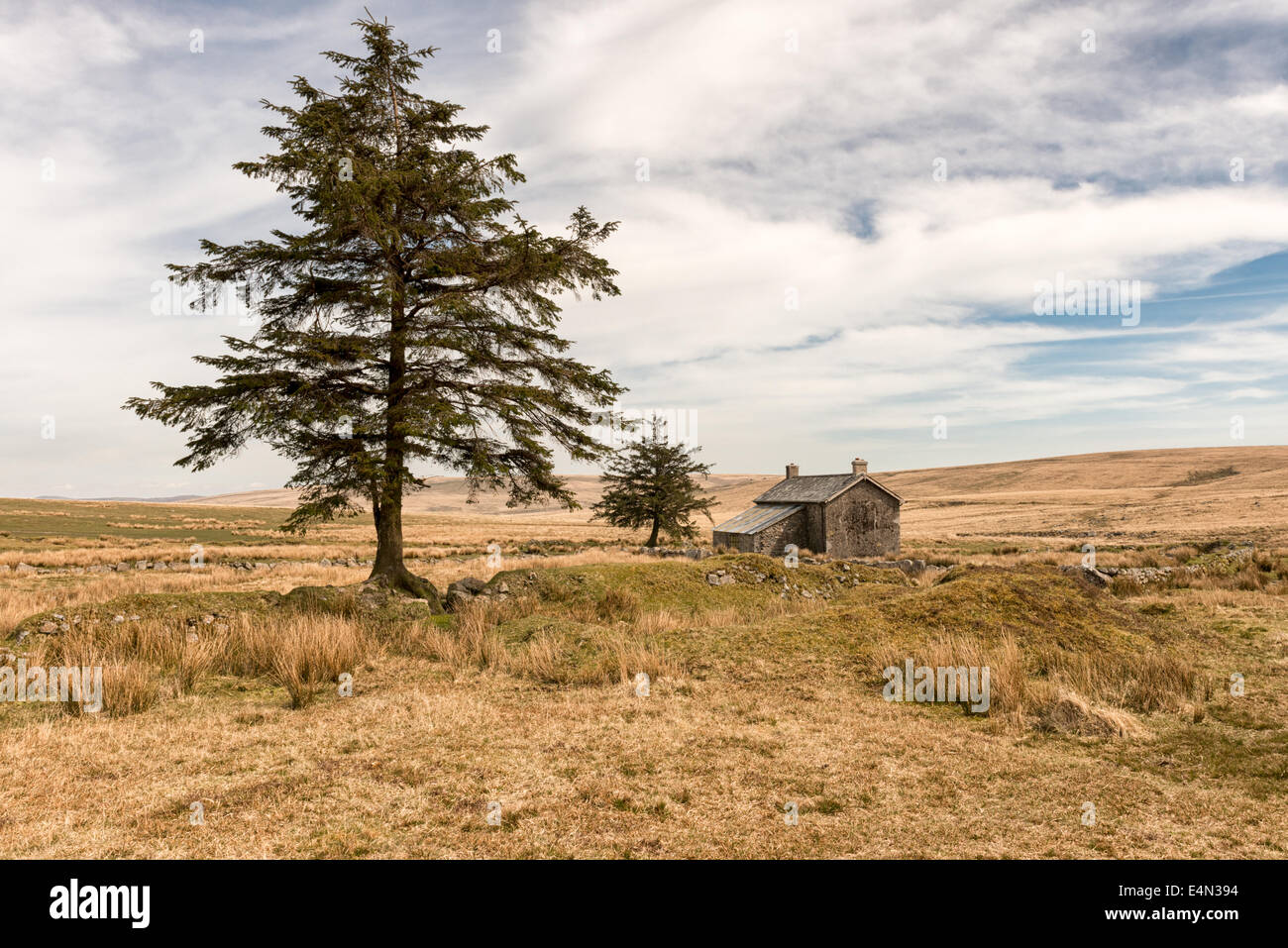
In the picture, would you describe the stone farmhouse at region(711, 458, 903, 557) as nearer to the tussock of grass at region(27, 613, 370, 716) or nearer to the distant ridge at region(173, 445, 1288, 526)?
the tussock of grass at region(27, 613, 370, 716)

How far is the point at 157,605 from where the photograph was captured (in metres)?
12.5

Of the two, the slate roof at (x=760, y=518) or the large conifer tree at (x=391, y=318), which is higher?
the large conifer tree at (x=391, y=318)

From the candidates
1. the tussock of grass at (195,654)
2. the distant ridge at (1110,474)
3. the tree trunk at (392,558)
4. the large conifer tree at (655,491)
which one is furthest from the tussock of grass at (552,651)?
the distant ridge at (1110,474)

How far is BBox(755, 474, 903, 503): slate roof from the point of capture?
40.2 metres

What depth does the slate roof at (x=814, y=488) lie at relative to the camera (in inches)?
1581

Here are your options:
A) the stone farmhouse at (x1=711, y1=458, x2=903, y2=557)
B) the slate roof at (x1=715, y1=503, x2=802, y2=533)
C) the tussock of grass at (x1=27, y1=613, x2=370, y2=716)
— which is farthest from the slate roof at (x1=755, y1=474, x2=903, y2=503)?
the tussock of grass at (x1=27, y1=613, x2=370, y2=716)

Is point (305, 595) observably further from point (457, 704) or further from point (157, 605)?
point (457, 704)

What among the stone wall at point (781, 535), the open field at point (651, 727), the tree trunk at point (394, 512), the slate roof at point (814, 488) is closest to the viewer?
the open field at point (651, 727)

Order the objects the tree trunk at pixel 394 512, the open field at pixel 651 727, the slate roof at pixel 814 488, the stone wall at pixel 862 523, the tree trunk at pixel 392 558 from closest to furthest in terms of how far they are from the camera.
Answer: the open field at pixel 651 727 → the tree trunk at pixel 394 512 → the tree trunk at pixel 392 558 → the stone wall at pixel 862 523 → the slate roof at pixel 814 488

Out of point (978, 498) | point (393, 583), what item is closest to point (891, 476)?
point (978, 498)

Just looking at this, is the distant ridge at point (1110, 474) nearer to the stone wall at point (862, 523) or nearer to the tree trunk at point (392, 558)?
the stone wall at point (862, 523)

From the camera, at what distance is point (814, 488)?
138ft

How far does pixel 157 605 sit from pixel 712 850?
1195 cm

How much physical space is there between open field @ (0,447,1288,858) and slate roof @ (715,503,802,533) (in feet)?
74.0
